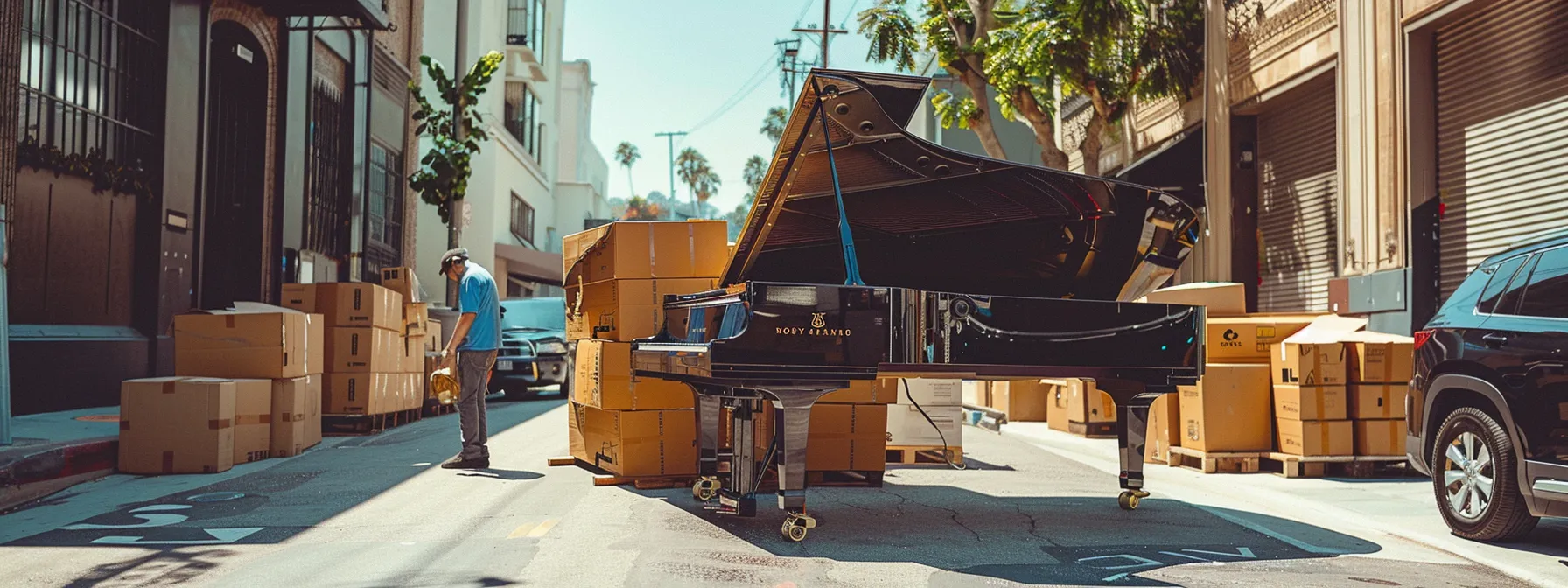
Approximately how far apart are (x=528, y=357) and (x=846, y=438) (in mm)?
11118

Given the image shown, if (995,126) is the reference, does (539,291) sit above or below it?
below

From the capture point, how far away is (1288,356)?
31.6 ft

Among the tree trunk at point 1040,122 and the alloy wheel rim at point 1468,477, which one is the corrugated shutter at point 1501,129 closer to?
the alloy wheel rim at point 1468,477

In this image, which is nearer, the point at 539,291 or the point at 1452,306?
the point at 1452,306

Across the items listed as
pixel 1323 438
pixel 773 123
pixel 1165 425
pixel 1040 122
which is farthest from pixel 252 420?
pixel 773 123

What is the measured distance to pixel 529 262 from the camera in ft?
124

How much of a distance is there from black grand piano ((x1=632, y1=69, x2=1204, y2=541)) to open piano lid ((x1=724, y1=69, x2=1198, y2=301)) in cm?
1

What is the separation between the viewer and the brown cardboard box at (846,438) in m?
8.37

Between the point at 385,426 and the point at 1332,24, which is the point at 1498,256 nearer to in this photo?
the point at 1332,24

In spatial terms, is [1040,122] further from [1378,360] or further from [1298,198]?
[1378,360]

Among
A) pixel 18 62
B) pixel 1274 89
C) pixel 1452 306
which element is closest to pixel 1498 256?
pixel 1452 306

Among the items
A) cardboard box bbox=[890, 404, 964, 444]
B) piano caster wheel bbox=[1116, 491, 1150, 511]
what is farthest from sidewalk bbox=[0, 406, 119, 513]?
piano caster wheel bbox=[1116, 491, 1150, 511]

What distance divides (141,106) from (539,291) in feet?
141

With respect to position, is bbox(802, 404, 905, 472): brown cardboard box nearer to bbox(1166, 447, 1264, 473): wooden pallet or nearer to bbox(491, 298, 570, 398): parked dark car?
bbox(1166, 447, 1264, 473): wooden pallet
